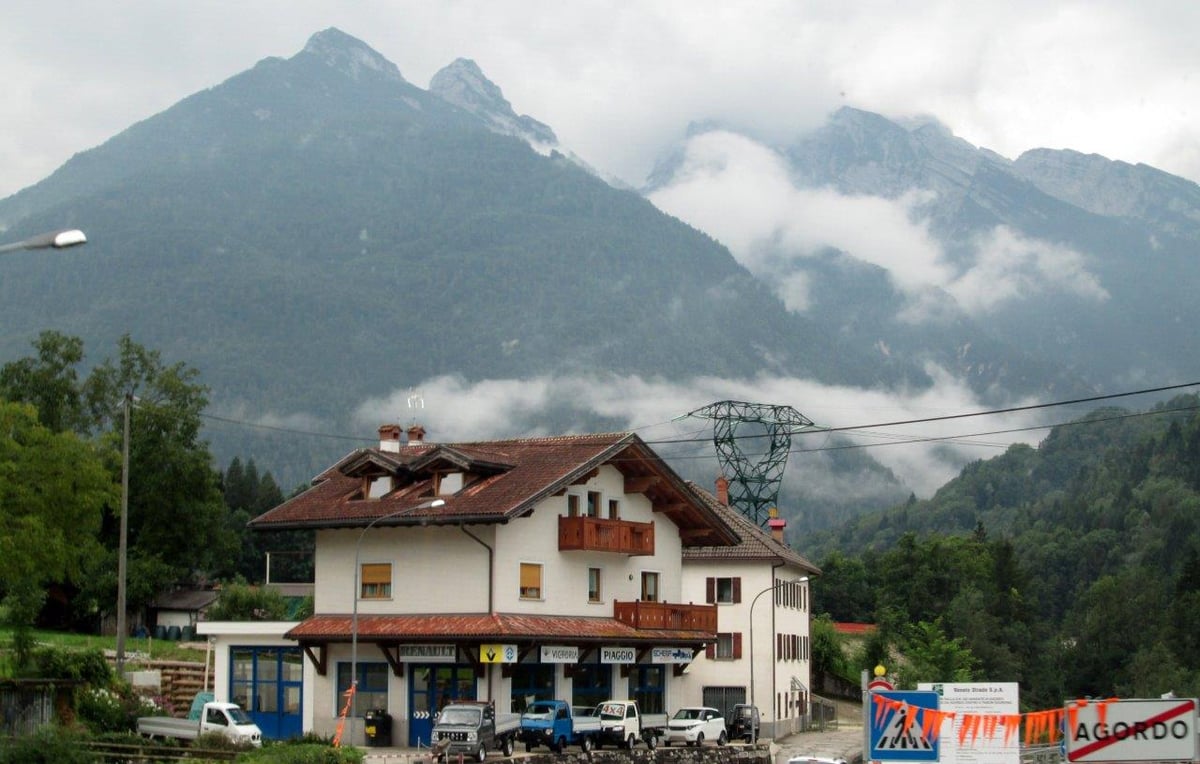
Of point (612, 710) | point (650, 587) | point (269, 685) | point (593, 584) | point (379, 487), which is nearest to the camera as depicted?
point (612, 710)

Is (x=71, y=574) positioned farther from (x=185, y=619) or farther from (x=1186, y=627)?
(x=1186, y=627)

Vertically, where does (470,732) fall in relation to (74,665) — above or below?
below

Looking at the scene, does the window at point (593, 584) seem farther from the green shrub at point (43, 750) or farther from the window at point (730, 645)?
the window at point (730, 645)

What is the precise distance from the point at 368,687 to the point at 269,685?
550 centimetres


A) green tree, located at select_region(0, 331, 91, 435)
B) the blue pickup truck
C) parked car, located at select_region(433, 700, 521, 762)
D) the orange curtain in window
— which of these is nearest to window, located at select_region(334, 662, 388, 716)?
the orange curtain in window

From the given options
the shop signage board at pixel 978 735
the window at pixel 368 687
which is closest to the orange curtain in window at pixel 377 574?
the window at pixel 368 687

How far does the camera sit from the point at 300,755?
41906mm

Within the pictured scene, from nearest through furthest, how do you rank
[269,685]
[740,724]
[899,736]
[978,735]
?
[899,736]
[978,735]
[269,685]
[740,724]

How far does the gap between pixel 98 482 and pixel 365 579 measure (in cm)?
1046

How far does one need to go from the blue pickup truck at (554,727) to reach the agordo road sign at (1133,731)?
105ft

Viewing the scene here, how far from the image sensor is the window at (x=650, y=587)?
66312 mm

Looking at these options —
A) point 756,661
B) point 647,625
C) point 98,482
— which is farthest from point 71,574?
point 756,661

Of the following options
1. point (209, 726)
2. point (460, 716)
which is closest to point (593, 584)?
point (460, 716)

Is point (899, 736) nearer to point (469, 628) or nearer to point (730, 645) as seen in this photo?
point (469, 628)
